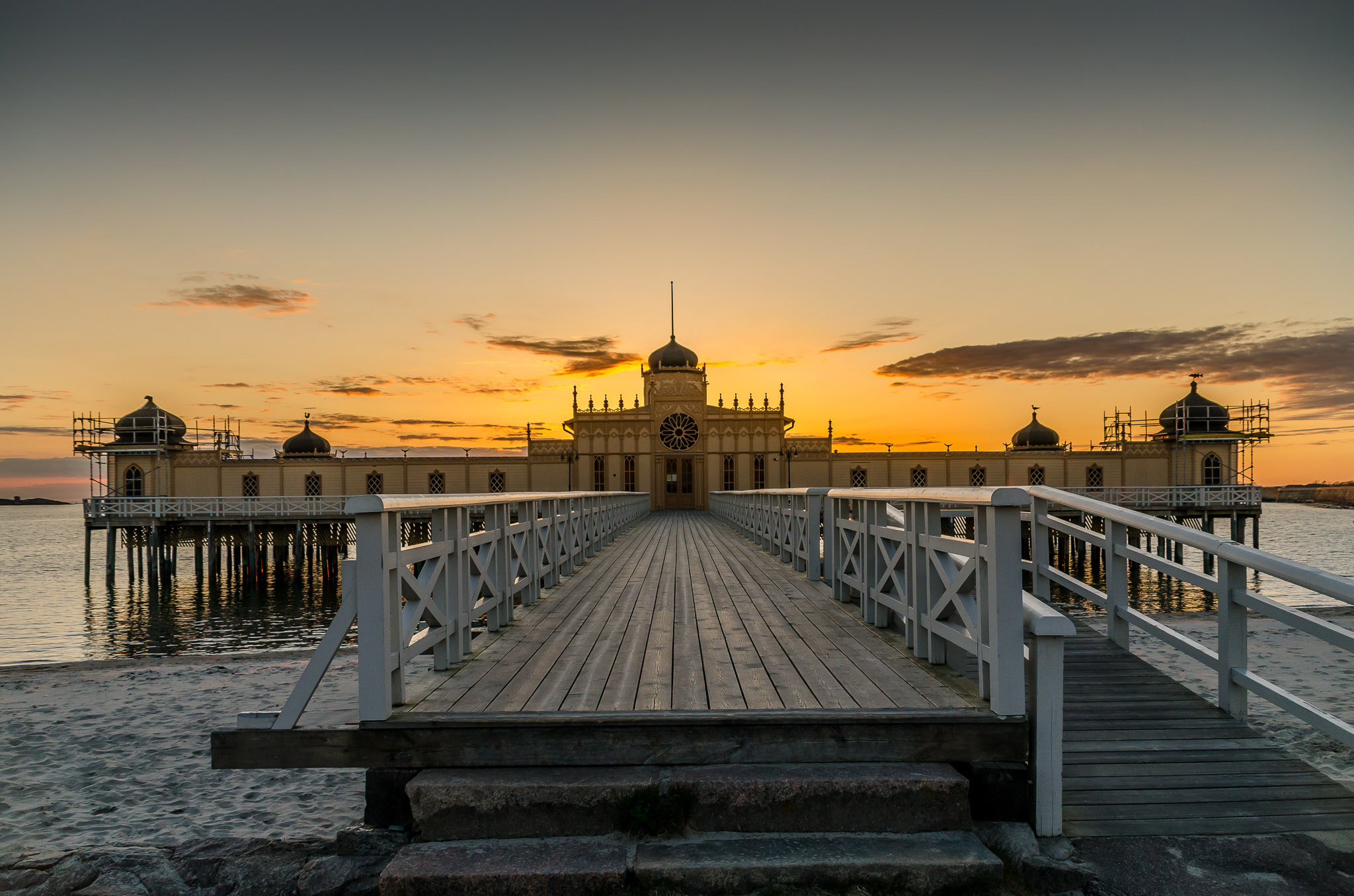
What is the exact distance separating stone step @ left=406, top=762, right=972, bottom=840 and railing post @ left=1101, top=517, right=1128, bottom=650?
2914 millimetres

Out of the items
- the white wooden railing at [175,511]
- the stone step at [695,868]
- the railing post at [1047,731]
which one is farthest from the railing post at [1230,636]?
the white wooden railing at [175,511]

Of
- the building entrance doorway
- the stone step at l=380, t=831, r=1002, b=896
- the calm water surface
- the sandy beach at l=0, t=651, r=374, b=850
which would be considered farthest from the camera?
the building entrance doorway

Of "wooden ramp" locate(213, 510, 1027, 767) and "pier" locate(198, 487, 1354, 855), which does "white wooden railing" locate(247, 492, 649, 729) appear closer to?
"pier" locate(198, 487, 1354, 855)

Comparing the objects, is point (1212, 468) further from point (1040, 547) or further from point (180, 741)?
point (180, 741)

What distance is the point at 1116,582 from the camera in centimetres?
604

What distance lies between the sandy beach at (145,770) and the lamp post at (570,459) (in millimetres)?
33771

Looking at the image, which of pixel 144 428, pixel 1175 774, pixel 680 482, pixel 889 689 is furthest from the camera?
pixel 680 482

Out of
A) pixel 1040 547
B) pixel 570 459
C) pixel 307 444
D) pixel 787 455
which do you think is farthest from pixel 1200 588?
pixel 307 444

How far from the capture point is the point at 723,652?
17.7ft

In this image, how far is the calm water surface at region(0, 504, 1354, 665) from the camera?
1767 cm

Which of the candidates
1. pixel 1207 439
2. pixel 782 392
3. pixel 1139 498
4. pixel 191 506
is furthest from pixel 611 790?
pixel 1207 439

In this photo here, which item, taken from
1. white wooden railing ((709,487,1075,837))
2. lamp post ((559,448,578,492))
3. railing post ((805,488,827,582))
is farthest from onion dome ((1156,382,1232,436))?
white wooden railing ((709,487,1075,837))

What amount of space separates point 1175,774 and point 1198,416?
4444cm

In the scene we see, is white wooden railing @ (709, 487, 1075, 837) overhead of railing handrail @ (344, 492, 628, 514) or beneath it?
beneath
